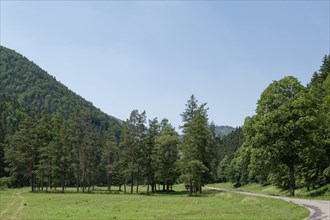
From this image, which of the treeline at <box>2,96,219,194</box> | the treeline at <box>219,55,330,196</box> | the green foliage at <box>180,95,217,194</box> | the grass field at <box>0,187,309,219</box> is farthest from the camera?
the treeline at <box>2,96,219,194</box>

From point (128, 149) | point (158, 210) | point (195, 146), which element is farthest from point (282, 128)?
point (128, 149)

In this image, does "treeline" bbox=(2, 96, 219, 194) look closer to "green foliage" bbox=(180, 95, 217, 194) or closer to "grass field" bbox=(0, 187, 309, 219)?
"green foliage" bbox=(180, 95, 217, 194)

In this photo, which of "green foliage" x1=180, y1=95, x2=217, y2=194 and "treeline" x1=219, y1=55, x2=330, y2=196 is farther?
"green foliage" x1=180, y1=95, x2=217, y2=194

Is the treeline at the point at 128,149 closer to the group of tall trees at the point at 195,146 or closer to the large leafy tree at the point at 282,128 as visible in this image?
the group of tall trees at the point at 195,146

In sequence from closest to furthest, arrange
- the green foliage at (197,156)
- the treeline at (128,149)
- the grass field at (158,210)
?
1. the grass field at (158,210)
2. the green foliage at (197,156)
3. the treeline at (128,149)

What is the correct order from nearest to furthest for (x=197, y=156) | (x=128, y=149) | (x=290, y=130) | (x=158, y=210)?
(x=158, y=210)
(x=290, y=130)
(x=197, y=156)
(x=128, y=149)

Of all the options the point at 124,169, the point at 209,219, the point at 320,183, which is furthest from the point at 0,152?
the point at 209,219

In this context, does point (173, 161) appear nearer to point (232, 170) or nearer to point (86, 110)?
point (86, 110)

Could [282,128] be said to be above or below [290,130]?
above

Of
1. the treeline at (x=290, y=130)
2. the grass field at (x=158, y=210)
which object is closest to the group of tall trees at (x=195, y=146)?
the treeline at (x=290, y=130)

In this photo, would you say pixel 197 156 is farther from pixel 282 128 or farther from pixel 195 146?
pixel 282 128

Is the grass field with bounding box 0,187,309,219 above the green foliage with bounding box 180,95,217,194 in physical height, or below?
below

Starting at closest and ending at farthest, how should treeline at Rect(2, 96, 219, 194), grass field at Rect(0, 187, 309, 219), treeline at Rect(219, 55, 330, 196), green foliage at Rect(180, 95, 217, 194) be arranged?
grass field at Rect(0, 187, 309, 219), treeline at Rect(219, 55, 330, 196), green foliage at Rect(180, 95, 217, 194), treeline at Rect(2, 96, 219, 194)

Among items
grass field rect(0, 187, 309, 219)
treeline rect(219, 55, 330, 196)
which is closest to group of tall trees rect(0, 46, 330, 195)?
treeline rect(219, 55, 330, 196)
